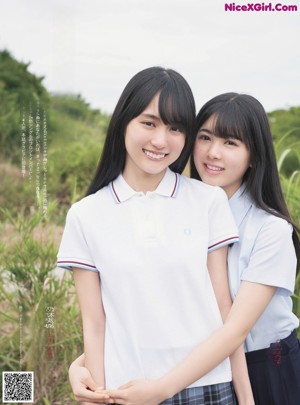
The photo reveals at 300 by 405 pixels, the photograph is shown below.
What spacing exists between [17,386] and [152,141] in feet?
4.51

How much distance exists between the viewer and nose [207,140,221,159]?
Answer: 1.44 m

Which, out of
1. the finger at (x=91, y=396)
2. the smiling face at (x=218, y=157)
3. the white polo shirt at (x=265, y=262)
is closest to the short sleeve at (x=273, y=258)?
the white polo shirt at (x=265, y=262)

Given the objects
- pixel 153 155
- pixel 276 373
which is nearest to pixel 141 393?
pixel 276 373

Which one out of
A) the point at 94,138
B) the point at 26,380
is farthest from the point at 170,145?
the point at 94,138

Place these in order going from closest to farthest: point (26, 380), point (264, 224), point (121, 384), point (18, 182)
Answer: point (121, 384) < point (264, 224) < point (26, 380) < point (18, 182)

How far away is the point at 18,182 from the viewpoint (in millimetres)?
4160

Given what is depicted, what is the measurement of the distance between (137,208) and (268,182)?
0.34 metres

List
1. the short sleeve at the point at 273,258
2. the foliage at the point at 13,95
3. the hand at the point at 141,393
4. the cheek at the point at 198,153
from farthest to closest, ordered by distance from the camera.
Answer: the foliage at the point at 13,95 → the cheek at the point at 198,153 → the short sleeve at the point at 273,258 → the hand at the point at 141,393

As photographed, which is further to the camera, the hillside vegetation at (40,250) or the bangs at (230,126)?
the hillside vegetation at (40,250)

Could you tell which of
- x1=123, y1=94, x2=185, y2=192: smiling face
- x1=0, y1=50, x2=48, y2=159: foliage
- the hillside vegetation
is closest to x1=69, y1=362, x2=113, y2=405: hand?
x1=123, y1=94, x2=185, y2=192: smiling face

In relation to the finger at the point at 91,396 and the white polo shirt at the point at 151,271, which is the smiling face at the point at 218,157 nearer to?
the white polo shirt at the point at 151,271

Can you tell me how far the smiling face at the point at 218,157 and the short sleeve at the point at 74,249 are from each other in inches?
12.9

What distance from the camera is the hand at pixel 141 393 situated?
126 cm

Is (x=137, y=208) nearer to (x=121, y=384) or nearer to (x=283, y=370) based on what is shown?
(x=121, y=384)
